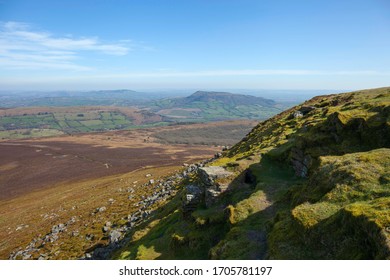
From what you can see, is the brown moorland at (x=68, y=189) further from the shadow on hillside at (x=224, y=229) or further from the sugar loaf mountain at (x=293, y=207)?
the shadow on hillside at (x=224, y=229)

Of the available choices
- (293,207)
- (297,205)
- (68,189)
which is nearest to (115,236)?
(293,207)

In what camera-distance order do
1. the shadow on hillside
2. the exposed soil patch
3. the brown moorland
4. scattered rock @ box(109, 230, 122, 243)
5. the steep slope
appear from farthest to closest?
the exposed soil patch → the brown moorland → scattered rock @ box(109, 230, 122, 243) → the shadow on hillside → the steep slope

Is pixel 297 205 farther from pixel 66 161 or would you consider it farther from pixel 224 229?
pixel 66 161

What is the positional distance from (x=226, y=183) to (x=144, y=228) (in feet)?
44.4

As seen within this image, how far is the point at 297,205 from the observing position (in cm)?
2052

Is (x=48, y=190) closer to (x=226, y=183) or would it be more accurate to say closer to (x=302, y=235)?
(x=226, y=183)

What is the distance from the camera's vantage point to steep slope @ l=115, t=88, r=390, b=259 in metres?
15.3

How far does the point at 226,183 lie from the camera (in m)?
30.0

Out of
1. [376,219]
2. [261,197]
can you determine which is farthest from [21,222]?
[376,219]

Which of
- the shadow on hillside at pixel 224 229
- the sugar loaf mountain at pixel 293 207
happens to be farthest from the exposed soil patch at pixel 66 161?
the shadow on hillside at pixel 224 229

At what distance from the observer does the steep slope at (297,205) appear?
15.3 m

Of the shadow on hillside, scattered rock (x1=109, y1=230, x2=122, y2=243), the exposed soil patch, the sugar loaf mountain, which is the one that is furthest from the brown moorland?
the shadow on hillside

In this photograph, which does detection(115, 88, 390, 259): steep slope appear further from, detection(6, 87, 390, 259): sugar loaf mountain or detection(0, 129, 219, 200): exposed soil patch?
detection(0, 129, 219, 200): exposed soil patch
